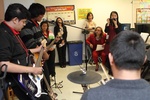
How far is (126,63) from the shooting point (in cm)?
86

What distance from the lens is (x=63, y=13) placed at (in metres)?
5.70

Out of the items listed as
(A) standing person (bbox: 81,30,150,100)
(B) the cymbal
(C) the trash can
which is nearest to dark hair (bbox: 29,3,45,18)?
(B) the cymbal

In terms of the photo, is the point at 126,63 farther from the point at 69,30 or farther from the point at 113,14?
the point at 69,30

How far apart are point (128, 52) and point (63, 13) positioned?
4.98m

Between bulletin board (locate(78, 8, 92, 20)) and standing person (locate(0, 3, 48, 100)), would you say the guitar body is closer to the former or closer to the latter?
standing person (locate(0, 3, 48, 100))

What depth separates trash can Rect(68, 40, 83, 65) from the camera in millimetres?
5594

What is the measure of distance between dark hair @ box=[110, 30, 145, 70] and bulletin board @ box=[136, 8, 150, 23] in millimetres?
5521

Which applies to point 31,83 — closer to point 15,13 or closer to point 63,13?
point 15,13

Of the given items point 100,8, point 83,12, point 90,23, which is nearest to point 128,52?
point 90,23

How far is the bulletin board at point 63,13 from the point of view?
561 centimetres

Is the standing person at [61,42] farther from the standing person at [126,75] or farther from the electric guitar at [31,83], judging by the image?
the standing person at [126,75]

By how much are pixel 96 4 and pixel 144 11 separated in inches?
57.4

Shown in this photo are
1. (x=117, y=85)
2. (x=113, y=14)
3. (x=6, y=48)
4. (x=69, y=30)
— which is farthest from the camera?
(x=69, y=30)

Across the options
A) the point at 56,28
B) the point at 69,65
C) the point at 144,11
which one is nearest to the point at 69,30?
the point at 56,28
